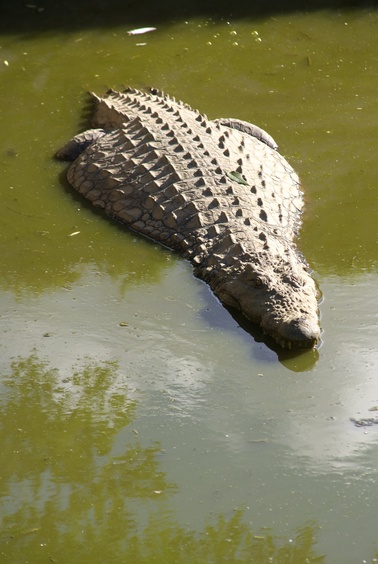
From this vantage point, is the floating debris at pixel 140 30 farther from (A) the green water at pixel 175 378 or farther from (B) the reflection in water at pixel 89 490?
(B) the reflection in water at pixel 89 490

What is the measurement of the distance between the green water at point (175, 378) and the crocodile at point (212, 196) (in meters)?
0.16

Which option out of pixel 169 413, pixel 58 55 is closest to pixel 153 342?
pixel 169 413

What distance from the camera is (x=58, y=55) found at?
1002 cm

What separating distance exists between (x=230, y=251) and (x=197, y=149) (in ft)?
4.22

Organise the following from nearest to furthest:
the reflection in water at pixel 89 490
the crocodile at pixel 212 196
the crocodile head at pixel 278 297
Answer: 1. the reflection in water at pixel 89 490
2. the crocodile head at pixel 278 297
3. the crocodile at pixel 212 196

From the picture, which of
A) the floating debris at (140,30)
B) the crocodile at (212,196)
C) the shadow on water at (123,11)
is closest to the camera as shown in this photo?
the crocodile at (212,196)

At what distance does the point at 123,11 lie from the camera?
1084 cm

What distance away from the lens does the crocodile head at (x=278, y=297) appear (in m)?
5.83

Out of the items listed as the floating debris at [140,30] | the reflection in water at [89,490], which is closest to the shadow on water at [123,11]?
the floating debris at [140,30]

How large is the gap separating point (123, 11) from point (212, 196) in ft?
15.5

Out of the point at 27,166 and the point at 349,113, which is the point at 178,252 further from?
the point at 349,113

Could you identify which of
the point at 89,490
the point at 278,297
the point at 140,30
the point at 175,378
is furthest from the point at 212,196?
the point at 140,30

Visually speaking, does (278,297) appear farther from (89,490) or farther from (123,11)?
(123,11)

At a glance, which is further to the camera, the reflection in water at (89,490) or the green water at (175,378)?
the green water at (175,378)
